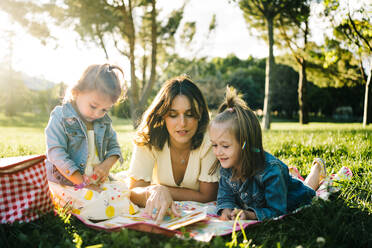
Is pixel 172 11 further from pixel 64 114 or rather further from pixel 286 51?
pixel 64 114

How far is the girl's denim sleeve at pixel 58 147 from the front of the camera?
2436 millimetres

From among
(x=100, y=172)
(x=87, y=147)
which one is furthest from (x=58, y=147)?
(x=100, y=172)

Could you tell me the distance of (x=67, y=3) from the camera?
39.2 ft

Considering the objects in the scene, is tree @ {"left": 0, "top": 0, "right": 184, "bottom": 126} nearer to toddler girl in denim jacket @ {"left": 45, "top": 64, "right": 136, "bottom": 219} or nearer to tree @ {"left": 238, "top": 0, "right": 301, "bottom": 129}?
tree @ {"left": 238, "top": 0, "right": 301, "bottom": 129}

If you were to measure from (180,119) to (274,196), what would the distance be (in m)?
1.06

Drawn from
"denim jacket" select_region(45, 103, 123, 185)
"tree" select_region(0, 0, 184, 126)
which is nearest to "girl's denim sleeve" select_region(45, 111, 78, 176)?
"denim jacket" select_region(45, 103, 123, 185)

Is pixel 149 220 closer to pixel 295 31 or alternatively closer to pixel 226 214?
pixel 226 214

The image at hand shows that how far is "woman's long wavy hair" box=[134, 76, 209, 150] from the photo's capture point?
8.84 ft

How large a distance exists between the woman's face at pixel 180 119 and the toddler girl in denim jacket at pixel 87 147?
23.4 inches

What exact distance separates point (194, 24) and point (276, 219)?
860 inches

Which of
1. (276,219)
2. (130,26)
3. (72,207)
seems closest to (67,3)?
(130,26)

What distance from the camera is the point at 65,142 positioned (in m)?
2.62

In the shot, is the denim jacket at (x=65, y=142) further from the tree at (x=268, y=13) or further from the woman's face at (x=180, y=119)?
the tree at (x=268, y=13)

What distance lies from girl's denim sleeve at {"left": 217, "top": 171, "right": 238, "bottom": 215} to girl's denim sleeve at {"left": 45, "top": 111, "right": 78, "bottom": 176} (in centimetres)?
128
